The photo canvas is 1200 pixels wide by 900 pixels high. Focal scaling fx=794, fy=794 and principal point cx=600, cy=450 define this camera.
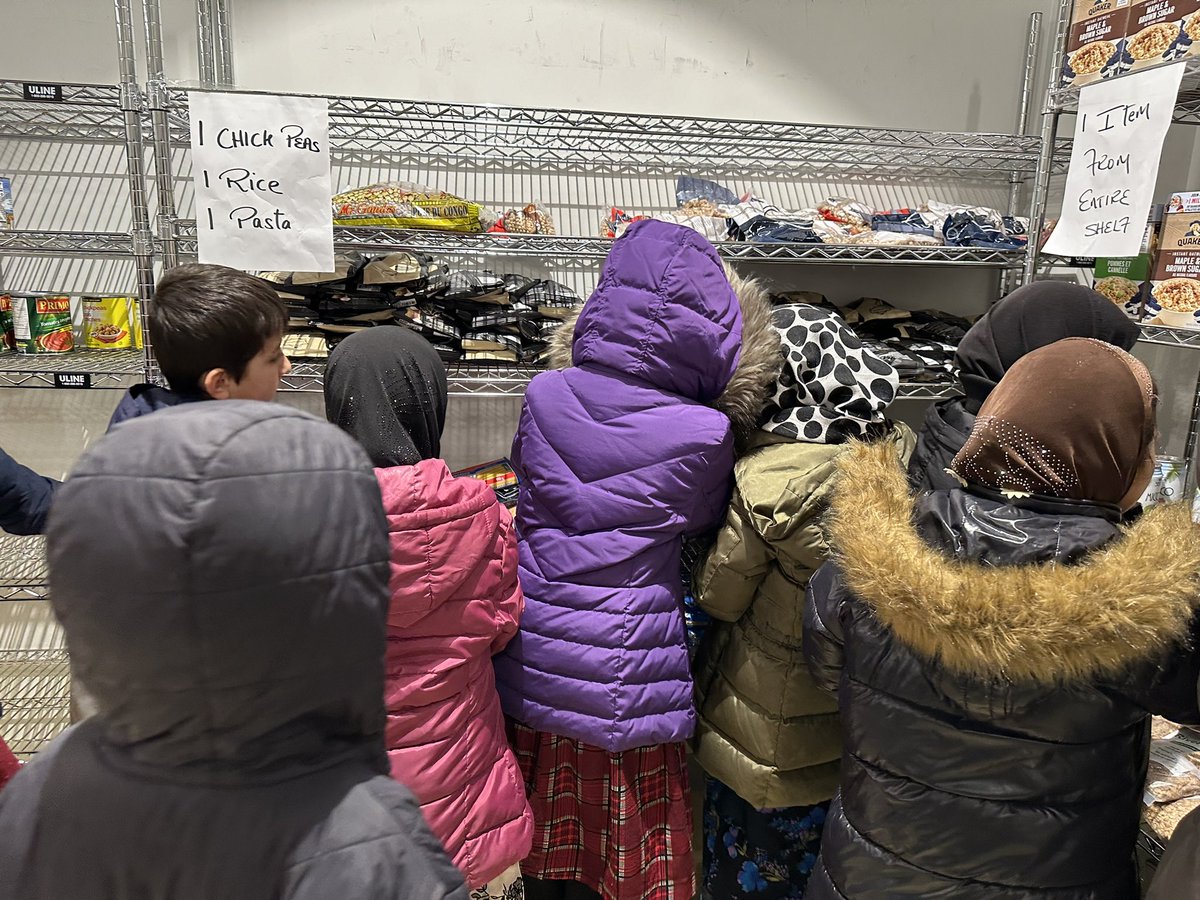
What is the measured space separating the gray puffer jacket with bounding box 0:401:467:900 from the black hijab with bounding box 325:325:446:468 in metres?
0.75

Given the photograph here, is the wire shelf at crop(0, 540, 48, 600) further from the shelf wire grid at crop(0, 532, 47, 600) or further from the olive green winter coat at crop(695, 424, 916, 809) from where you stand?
the olive green winter coat at crop(695, 424, 916, 809)

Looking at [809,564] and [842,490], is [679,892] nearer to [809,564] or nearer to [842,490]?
[809,564]

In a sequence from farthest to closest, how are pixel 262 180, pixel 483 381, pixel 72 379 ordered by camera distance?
pixel 483 381 < pixel 72 379 < pixel 262 180

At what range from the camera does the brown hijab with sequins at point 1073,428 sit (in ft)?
3.41

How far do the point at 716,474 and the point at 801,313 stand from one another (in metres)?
0.38

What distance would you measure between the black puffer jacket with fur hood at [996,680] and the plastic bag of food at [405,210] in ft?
4.24

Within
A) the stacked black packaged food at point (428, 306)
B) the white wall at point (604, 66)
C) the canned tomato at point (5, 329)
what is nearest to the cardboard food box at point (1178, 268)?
the white wall at point (604, 66)

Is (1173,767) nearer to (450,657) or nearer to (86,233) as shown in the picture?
(450,657)

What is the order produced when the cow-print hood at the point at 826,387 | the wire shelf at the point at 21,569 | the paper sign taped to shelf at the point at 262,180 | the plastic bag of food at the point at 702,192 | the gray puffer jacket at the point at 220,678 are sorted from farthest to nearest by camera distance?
the plastic bag of food at the point at 702,192, the wire shelf at the point at 21,569, the paper sign taped to shelf at the point at 262,180, the cow-print hood at the point at 826,387, the gray puffer jacket at the point at 220,678

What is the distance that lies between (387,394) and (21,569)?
1.60 meters

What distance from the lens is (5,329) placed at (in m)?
2.19

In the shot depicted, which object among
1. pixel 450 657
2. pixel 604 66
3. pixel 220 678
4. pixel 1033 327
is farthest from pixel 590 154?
pixel 220 678

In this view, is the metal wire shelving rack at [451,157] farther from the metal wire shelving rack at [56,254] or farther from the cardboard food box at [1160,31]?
the cardboard food box at [1160,31]

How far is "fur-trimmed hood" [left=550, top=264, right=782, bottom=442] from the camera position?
153cm
